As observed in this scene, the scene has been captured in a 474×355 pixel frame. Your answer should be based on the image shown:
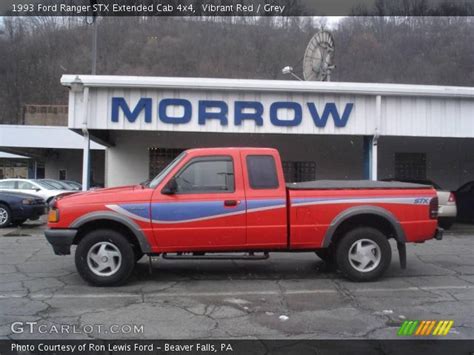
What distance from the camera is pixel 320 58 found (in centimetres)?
1812

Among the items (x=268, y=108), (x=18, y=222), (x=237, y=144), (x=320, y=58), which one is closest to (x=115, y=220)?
(x=268, y=108)

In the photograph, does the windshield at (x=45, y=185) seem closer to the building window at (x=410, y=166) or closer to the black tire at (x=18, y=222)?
the black tire at (x=18, y=222)

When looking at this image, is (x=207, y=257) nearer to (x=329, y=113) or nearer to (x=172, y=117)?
(x=172, y=117)

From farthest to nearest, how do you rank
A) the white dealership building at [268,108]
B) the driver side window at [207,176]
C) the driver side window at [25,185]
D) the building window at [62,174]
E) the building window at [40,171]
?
the building window at [40,171]
the building window at [62,174]
the driver side window at [25,185]
the white dealership building at [268,108]
the driver side window at [207,176]

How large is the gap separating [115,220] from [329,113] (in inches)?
331

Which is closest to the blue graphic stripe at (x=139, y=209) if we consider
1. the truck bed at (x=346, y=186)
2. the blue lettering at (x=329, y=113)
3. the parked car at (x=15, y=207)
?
the truck bed at (x=346, y=186)

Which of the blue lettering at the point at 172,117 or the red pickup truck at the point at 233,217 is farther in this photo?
the blue lettering at the point at 172,117

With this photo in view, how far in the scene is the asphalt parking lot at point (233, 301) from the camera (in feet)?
16.9

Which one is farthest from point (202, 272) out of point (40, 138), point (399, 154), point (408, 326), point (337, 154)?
point (40, 138)

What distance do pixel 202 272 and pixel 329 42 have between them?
1249 centimetres

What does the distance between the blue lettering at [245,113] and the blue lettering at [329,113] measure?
54.4 inches

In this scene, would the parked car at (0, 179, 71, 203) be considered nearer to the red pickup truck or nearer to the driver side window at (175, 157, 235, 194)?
the red pickup truck

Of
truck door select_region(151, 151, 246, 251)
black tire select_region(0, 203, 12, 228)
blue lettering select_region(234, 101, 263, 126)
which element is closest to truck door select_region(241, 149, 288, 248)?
truck door select_region(151, 151, 246, 251)

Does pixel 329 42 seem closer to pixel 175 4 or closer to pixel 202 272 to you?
pixel 175 4
